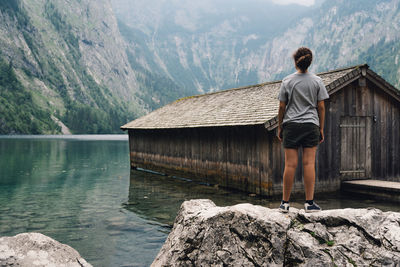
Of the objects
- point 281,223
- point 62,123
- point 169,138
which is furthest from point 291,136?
point 62,123

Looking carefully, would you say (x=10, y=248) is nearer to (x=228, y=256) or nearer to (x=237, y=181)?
(x=228, y=256)

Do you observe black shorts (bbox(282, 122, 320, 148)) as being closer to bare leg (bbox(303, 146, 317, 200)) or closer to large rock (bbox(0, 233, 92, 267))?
bare leg (bbox(303, 146, 317, 200))

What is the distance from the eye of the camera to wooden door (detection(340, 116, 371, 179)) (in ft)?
55.1

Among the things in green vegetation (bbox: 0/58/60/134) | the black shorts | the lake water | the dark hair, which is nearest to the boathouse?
the lake water

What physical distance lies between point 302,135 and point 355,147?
11.6m

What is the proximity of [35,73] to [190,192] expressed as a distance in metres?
185

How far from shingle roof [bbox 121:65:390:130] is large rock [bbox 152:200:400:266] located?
8.64 metres

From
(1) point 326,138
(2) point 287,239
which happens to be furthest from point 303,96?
(1) point 326,138

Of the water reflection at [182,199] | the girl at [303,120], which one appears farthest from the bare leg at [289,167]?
the water reflection at [182,199]

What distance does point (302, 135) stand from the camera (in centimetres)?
649

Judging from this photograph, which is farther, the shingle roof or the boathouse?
the shingle roof

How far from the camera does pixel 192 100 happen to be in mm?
26516

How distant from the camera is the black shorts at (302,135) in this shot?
21.3 feet

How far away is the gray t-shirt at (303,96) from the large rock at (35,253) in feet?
13.4
